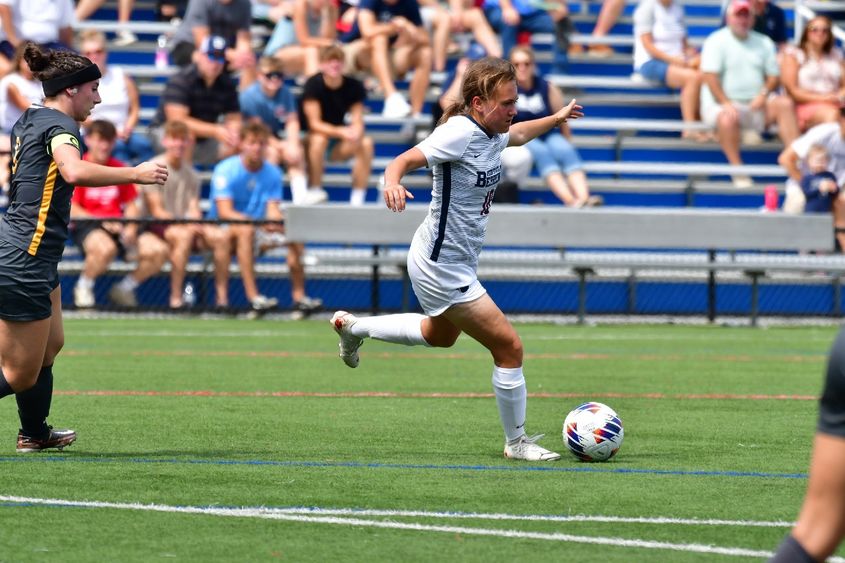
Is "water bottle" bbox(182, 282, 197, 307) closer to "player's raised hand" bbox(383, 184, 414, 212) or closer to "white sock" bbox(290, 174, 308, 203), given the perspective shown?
"white sock" bbox(290, 174, 308, 203)

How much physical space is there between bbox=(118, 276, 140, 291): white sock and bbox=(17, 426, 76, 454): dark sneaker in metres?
10.1

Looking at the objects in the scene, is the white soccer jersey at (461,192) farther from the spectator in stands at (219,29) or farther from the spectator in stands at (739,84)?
the spectator in stands at (739,84)

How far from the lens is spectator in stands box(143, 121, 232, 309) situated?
1748 cm

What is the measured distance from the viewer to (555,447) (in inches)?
325

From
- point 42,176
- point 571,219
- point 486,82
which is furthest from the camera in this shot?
point 571,219

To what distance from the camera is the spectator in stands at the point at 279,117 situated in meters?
19.2

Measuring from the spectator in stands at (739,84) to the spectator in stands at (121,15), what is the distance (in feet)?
26.7

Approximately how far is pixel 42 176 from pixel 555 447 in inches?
121

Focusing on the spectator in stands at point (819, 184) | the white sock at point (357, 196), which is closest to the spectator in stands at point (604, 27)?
the spectator in stands at point (819, 184)

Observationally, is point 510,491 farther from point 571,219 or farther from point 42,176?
point 571,219

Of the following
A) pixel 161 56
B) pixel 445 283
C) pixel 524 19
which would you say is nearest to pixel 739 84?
pixel 524 19

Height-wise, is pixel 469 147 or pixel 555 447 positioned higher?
pixel 469 147

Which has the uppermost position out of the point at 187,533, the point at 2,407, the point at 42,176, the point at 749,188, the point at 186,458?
the point at 42,176

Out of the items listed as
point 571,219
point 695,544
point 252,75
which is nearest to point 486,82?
point 695,544
